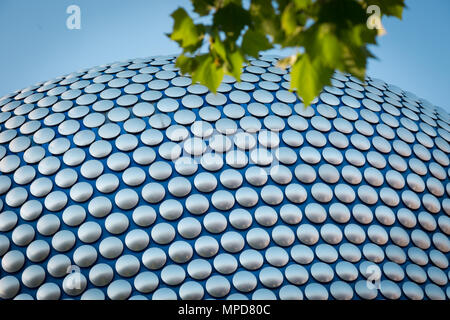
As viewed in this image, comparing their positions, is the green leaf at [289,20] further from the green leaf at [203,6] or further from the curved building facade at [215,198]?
the curved building facade at [215,198]

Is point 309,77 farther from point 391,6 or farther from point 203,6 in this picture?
point 203,6

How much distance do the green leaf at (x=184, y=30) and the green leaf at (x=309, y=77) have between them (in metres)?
0.74

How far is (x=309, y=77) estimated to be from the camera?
3.18 metres

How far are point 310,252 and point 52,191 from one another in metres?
6.77

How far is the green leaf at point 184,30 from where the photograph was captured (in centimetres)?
334

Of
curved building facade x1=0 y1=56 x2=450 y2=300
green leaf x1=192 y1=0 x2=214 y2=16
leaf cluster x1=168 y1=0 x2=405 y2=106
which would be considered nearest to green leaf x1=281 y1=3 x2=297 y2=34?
leaf cluster x1=168 y1=0 x2=405 y2=106

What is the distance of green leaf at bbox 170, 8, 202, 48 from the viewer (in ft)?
11.0

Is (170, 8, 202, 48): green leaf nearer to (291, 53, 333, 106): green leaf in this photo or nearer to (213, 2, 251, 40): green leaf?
(213, 2, 251, 40): green leaf

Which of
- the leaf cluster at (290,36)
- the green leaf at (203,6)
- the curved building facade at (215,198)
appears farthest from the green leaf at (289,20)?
the curved building facade at (215,198)

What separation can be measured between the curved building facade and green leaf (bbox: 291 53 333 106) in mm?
8495

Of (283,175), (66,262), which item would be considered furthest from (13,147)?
(283,175)
